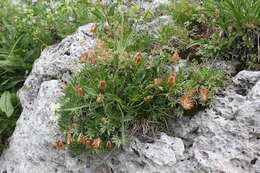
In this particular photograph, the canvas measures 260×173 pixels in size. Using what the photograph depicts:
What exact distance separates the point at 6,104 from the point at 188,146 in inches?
110

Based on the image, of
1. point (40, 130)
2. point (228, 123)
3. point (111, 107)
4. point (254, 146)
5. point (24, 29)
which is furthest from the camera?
point (24, 29)

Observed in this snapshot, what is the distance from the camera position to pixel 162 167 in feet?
7.45

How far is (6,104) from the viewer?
149 inches

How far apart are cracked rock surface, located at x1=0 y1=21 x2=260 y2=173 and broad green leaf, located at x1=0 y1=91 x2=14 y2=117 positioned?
647mm

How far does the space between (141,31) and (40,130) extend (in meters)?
1.81

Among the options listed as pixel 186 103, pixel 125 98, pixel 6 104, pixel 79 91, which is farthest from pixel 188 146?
pixel 6 104

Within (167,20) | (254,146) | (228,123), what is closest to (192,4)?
(167,20)

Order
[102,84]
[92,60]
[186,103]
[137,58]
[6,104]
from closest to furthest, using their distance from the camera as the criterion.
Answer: [186,103] < [102,84] < [137,58] < [92,60] < [6,104]

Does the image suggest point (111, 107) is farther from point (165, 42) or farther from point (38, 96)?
point (38, 96)

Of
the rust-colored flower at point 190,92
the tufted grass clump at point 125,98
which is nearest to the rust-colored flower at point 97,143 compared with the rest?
the tufted grass clump at point 125,98

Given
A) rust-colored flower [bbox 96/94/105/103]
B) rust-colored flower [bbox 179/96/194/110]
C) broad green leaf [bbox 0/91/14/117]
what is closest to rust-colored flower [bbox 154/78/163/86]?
rust-colored flower [bbox 179/96/194/110]

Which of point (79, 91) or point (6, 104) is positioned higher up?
point (79, 91)

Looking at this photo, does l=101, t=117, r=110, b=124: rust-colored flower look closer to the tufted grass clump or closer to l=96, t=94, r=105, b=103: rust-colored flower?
the tufted grass clump

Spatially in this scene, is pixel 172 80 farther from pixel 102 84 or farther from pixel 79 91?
pixel 79 91
